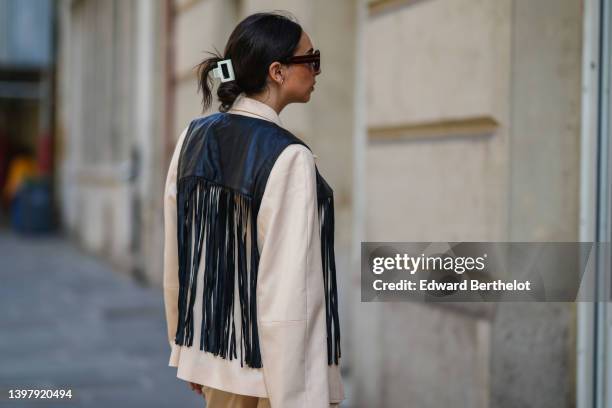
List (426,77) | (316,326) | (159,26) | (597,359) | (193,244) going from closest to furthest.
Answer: (316,326) < (193,244) < (597,359) < (426,77) < (159,26)

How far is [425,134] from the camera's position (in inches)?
169

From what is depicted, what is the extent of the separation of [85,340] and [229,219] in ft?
15.9

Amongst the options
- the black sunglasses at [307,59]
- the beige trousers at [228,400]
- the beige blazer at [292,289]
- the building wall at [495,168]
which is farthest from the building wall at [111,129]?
the beige blazer at [292,289]

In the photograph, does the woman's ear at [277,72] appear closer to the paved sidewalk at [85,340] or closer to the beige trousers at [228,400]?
the beige trousers at [228,400]

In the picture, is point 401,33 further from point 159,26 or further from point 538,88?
point 159,26

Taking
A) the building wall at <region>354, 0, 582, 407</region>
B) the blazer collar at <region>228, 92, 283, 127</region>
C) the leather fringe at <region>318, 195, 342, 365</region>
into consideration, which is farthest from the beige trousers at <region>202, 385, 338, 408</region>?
the building wall at <region>354, 0, 582, 407</region>

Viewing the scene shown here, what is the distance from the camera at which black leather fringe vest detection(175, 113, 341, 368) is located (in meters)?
2.20

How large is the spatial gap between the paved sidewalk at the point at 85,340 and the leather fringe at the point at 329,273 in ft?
9.40

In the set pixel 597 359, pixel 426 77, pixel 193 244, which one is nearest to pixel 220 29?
pixel 426 77

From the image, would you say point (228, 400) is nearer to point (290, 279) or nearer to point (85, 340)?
point (290, 279)

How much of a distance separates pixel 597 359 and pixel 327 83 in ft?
8.45

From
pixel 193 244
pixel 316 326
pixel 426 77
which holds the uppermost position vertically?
pixel 426 77

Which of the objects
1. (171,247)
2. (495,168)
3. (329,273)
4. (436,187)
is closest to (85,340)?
(436,187)

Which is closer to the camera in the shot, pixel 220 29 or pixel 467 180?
pixel 467 180
